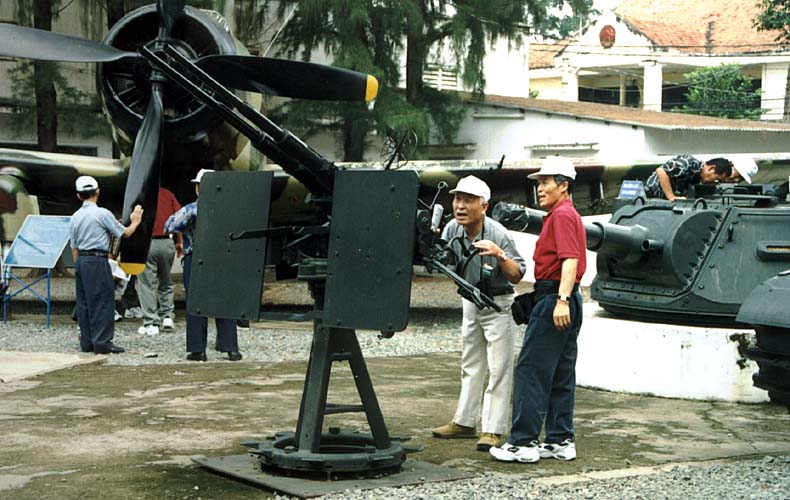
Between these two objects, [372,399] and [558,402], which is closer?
[372,399]

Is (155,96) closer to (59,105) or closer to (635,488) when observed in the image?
(635,488)

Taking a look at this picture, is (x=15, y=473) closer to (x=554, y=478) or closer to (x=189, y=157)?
(x=554, y=478)

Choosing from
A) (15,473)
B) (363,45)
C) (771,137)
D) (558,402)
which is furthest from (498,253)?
(771,137)

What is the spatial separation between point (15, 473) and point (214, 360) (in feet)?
17.3

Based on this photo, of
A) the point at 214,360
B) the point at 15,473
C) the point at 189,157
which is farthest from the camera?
the point at 189,157

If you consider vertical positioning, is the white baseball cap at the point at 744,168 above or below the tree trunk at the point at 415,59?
below

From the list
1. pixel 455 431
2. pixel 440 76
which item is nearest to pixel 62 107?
pixel 440 76

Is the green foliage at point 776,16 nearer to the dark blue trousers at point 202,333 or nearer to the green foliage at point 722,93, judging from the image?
the green foliage at point 722,93

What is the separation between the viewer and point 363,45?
79.4 feet

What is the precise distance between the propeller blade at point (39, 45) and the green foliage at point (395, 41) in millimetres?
12943

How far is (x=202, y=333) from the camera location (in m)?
11.8

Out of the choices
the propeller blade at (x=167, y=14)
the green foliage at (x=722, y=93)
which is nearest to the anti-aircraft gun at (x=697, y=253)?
the propeller blade at (x=167, y=14)

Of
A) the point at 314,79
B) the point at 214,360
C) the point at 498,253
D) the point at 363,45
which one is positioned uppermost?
the point at 363,45

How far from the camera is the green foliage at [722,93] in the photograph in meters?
46.5
